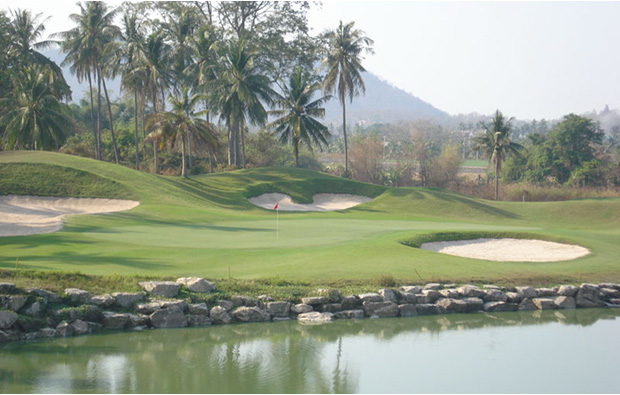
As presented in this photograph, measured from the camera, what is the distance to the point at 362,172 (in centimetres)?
8562

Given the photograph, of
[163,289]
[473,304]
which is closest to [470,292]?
[473,304]

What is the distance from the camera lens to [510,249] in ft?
96.2

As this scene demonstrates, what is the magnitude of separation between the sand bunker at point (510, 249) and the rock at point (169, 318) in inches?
498

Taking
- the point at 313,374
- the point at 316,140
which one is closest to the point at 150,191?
the point at 316,140

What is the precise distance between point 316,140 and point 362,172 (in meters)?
18.9

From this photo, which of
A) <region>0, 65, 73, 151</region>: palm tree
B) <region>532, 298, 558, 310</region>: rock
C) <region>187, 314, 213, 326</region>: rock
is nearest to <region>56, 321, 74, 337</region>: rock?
<region>187, 314, 213, 326</region>: rock

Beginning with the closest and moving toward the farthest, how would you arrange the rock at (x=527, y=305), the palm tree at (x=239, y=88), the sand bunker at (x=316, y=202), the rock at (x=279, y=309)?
1. the rock at (x=279, y=309)
2. the rock at (x=527, y=305)
3. the sand bunker at (x=316, y=202)
4. the palm tree at (x=239, y=88)

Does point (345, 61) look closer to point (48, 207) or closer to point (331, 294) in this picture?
point (48, 207)

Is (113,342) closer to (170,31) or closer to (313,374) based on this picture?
(313,374)

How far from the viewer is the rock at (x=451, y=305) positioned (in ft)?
72.8

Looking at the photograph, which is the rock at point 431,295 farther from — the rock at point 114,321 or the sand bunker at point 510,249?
the rock at point 114,321

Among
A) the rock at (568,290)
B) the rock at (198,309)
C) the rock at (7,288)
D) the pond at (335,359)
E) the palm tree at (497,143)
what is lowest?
the pond at (335,359)

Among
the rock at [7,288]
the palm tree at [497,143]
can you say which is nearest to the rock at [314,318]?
the rock at [7,288]

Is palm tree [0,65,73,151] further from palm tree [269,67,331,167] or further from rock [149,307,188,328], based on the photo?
rock [149,307,188,328]
